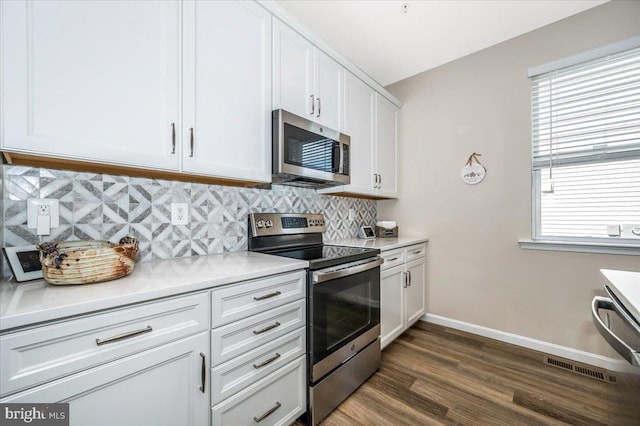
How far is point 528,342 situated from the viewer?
88.0 inches

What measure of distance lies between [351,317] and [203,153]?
1.28 meters

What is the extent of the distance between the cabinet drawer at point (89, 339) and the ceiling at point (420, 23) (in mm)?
2141

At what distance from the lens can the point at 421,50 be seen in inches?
98.3

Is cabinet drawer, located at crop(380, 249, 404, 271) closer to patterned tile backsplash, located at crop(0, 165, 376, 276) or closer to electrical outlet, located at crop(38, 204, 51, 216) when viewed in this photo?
patterned tile backsplash, located at crop(0, 165, 376, 276)

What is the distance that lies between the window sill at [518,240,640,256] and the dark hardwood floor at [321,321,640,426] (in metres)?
0.87

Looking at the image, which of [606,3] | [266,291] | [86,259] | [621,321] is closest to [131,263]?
[86,259]

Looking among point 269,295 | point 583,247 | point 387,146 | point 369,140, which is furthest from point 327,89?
point 583,247

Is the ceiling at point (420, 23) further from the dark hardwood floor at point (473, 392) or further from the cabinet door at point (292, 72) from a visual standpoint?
the dark hardwood floor at point (473, 392)

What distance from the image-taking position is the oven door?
4.63ft

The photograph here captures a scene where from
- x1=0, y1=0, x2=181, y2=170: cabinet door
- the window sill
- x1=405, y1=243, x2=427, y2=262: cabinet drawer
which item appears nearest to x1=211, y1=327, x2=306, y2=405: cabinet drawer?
x1=0, y1=0, x2=181, y2=170: cabinet door

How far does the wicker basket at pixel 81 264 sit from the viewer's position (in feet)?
2.89

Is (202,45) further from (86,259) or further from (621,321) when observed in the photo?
(621,321)

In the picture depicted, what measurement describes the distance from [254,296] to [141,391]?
1.58ft

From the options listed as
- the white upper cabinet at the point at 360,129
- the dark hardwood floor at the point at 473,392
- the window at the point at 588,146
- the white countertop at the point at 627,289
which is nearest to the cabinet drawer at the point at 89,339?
the dark hardwood floor at the point at 473,392
